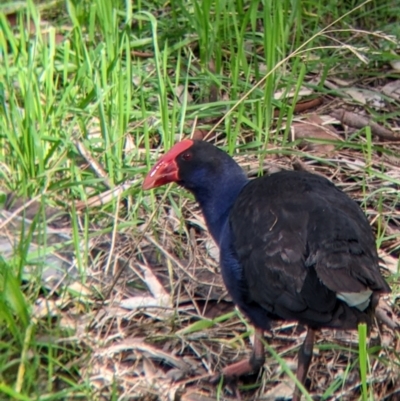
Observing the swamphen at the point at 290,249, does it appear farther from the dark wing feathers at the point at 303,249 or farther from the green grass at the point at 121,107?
the green grass at the point at 121,107

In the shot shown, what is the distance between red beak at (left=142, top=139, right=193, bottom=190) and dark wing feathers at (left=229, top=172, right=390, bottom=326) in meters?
0.42

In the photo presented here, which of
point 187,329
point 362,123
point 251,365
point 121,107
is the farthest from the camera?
point 362,123

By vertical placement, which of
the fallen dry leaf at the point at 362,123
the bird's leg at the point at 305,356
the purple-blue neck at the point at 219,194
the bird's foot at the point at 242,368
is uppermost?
the purple-blue neck at the point at 219,194

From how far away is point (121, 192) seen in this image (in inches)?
159

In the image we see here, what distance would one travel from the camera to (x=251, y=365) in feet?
11.5

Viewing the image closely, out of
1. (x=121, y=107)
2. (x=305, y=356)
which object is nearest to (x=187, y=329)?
(x=305, y=356)

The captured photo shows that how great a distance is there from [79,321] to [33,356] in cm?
36

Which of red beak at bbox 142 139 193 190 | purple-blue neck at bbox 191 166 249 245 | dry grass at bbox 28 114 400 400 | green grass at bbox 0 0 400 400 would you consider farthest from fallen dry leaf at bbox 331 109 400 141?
red beak at bbox 142 139 193 190

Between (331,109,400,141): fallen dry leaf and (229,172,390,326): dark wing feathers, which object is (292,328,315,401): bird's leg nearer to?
(229,172,390,326): dark wing feathers

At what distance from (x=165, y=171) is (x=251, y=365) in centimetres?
86

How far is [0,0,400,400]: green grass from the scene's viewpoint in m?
3.71

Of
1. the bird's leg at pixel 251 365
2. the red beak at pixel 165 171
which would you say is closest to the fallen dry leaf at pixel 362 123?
the red beak at pixel 165 171

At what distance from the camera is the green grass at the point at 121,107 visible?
371cm

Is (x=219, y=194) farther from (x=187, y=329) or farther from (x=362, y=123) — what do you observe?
(x=362, y=123)
